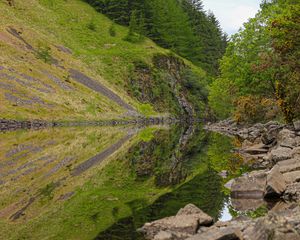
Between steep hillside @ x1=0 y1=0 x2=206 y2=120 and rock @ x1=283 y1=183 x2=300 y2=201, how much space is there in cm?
3774

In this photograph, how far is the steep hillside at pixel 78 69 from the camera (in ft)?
→ 191

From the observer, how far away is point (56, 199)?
49.4 ft

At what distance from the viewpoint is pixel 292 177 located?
16.8m

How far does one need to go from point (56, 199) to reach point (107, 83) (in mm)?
70475

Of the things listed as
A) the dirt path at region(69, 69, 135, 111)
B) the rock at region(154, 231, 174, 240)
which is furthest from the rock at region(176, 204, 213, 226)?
the dirt path at region(69, 69, 135, 111)

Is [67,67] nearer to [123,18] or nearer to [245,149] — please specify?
[245,149]

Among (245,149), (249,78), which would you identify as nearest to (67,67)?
(249,78)

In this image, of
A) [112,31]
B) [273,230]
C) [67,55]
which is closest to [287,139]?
[273,230]

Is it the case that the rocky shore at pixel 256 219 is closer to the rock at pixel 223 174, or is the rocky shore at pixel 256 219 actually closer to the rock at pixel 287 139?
the rock at pixel 287 139

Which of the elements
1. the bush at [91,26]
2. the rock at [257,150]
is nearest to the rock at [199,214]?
the rock at [257,150]

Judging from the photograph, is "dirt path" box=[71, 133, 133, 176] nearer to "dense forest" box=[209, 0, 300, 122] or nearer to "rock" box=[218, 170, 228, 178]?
"rock" box=[218, 170, 228, 178]

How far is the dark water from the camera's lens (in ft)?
38.1

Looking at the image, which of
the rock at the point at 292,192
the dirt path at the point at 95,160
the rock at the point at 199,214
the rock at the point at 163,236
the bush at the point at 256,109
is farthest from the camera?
the bush at the point at 256,109

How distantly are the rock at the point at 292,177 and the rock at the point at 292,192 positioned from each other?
1.93 feet
